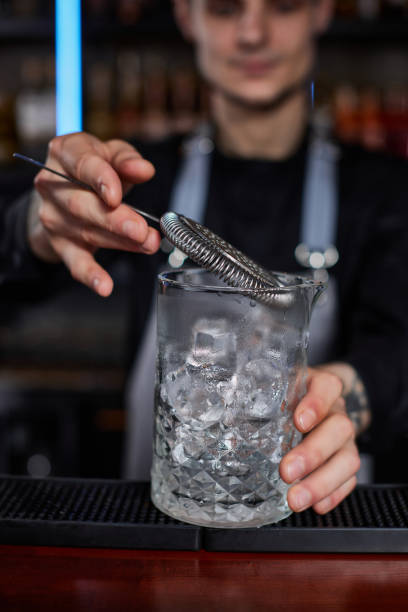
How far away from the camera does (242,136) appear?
4.60 ft

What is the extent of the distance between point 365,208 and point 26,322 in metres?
1.13

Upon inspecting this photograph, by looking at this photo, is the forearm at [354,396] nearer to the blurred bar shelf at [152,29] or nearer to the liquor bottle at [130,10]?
the blurred bar shelf at [152,29]

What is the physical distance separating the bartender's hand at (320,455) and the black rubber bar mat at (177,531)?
0.03 meters

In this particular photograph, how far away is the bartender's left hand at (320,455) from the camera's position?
21.0 inches

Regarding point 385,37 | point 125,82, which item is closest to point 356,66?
point 385,37

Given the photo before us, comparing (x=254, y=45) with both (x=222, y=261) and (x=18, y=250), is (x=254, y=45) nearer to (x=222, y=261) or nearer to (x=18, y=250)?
(x=18, y=250)

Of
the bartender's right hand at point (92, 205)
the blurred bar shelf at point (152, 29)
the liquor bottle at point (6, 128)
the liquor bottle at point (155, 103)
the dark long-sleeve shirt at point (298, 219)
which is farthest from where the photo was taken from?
the liquor bottle at point (6, 128)

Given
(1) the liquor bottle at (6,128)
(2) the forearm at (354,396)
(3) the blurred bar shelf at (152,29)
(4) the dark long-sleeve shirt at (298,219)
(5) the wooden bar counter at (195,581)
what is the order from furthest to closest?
1. (1) the liquor bottle at (6,128)
2. (3) the blurred bar shelf at (152,29)
3. (4) the dark long-sleeve shirt at (298,219)
4. (2) the forearm at (354,396)
5. (5) the wooden bar counter at (195,581)

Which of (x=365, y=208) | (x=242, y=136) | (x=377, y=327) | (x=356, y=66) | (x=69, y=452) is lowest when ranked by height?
(x=69, y=452)

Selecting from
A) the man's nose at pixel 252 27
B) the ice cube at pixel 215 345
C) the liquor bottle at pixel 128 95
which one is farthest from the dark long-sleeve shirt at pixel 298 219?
the ice cube at pixel 215 345

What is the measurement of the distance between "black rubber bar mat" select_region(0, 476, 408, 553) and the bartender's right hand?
8.3 inches

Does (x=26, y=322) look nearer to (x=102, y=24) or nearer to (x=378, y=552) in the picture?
(x=102, y=24)

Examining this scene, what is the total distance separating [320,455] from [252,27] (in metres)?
0.95

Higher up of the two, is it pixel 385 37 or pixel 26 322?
pixel 385 37
